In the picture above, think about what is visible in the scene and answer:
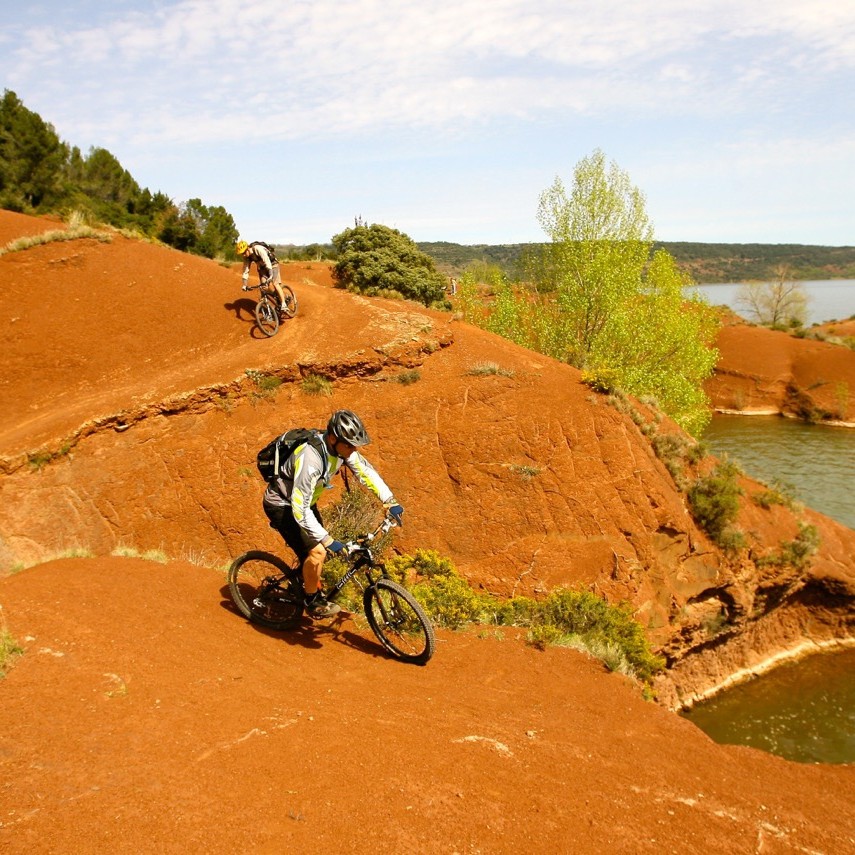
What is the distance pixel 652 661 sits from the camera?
962 cm

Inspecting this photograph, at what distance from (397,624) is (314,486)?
183cm

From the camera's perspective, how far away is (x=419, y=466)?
13.5 m

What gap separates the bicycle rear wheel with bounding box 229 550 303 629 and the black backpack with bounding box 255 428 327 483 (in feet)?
3.95

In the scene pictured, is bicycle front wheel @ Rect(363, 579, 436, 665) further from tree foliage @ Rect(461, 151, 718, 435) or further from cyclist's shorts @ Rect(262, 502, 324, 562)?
tree foliage @ Rect(461, 151, 718, 435)

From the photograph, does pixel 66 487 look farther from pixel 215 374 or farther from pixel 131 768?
pixel 131 768

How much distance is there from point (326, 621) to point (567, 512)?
21.4ft

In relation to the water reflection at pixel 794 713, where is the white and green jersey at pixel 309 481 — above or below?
above

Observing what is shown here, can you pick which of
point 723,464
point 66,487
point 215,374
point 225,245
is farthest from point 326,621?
point 225,245

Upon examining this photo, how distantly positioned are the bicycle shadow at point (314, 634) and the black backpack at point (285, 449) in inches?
71.1

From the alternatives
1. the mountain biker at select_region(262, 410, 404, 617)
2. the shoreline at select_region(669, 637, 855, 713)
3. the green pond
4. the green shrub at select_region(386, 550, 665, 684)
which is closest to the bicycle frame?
the mountain biker at select_region(262, 410, 404, 617)

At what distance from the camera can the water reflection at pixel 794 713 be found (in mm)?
11617

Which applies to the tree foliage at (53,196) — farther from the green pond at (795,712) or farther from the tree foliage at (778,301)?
the tree foliage at (778,301)

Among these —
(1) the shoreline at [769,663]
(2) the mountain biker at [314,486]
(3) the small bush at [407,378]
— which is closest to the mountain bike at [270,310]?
(3) the small bush at [407,378]

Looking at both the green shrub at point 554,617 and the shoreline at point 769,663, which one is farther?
the shoreline at point 769,663
